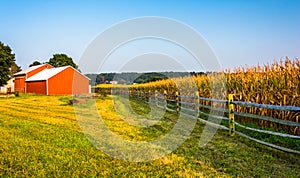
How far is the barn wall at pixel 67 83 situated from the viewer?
36094 mm

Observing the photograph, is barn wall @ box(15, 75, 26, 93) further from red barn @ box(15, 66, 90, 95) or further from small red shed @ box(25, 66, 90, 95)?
small red shed @ box(25, 66, 90, 95)

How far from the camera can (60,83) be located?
36.9 meters

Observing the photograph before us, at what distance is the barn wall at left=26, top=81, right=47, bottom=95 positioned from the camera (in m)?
36.0

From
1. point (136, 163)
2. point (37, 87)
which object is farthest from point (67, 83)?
point (136, 163)

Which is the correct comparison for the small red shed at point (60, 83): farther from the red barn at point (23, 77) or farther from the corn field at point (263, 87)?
the corn field at point (263, 87)

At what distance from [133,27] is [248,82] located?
4.25m

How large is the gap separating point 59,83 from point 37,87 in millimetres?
3581

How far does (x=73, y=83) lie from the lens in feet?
132

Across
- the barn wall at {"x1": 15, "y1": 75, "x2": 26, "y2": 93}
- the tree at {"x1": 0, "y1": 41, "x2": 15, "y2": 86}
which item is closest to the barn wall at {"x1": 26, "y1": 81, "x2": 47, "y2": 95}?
the barn wall at {"x1": 15, "y1": 75, "x2": 26, "y2": 93}

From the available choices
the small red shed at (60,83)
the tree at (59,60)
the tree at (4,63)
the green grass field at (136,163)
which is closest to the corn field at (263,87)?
the green grass field at (136,163)

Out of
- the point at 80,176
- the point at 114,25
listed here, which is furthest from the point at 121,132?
the point at 80,176

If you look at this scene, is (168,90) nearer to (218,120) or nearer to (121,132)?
(218,120)

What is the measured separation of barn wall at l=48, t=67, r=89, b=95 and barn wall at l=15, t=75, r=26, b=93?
29.4 ft

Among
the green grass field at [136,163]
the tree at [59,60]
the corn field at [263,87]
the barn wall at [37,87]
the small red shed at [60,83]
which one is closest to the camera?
the green grass field at [136,163]
